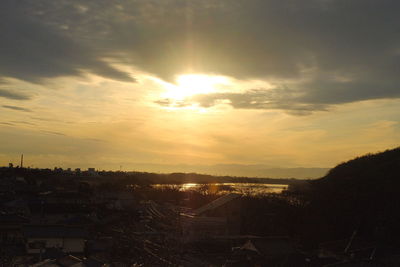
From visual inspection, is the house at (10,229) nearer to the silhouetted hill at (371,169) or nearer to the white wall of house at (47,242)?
the white wall of house at (47,242)

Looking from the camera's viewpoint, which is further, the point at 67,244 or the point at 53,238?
the point at 67,244

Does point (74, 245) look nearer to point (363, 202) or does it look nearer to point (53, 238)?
point (53, 238)

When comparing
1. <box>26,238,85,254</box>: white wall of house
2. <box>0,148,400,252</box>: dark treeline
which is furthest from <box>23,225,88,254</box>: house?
<box>0,148,400,252</box>: dark treeline

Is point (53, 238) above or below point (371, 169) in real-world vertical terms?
below

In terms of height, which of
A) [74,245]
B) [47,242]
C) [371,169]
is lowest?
[74,245]

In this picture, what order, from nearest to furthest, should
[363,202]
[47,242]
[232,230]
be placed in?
[47,242]
[363,202]
[232,230]

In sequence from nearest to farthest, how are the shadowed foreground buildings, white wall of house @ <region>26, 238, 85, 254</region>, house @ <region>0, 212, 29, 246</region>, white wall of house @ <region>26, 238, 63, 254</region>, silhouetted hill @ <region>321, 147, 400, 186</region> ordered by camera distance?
the shadowed foreground buildings, white wall of house @ <region>26, 238, 63, 254</region>, white wall of house @ <region>26, 238, 85, 254</region>, house @ <region>0, 212, 29, 246</region>, silhouetted hill @ <region>321, 147, 400, 186</region>

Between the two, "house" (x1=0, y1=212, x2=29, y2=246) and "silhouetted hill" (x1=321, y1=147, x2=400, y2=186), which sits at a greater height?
"silhouetted hill" (x1=321, y1=147, x2=400, y2=186)

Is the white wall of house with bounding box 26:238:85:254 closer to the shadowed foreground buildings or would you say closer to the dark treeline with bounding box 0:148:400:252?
the shadowed foreground buildings

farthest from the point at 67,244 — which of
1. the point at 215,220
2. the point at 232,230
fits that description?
the point at 232,230

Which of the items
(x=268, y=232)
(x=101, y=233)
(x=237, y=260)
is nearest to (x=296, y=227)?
(x=268, y=232)
